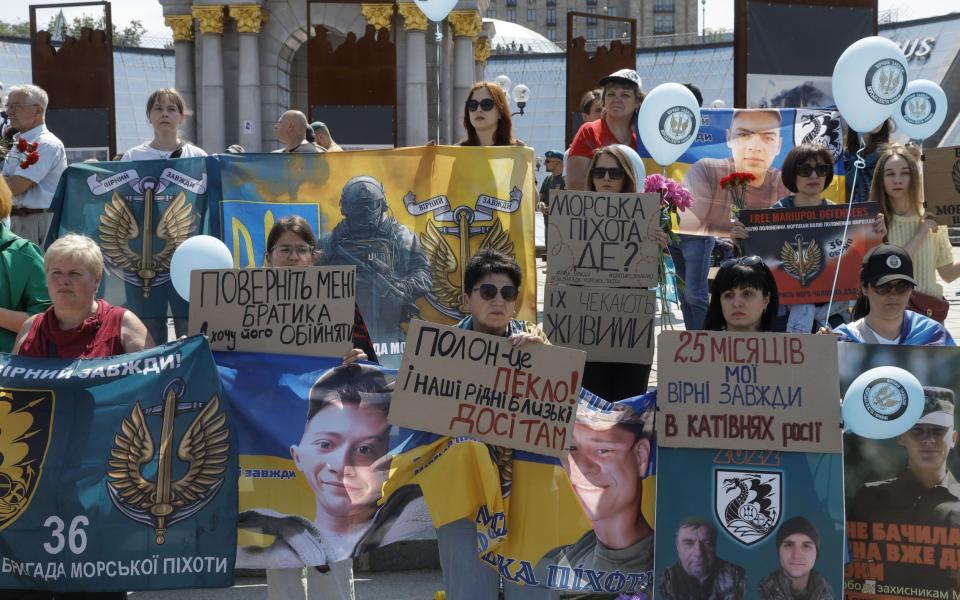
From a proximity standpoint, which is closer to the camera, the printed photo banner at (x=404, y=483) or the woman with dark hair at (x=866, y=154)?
the printed photo banner at (x=404, y=483)

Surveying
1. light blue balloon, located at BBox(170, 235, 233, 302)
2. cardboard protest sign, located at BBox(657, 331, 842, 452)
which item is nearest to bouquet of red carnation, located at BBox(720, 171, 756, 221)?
cardboard protest sign, located at BBox(657, 331, 842, 452)

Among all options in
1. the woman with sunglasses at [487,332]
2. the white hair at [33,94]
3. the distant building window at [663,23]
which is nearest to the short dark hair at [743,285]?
the woman with sunglasses at [487,332]

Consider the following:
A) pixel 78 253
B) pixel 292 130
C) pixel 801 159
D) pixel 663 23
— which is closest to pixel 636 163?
pixel 801 159

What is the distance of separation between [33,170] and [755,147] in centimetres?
466

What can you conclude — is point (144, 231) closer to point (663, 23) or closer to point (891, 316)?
point (891, 316)

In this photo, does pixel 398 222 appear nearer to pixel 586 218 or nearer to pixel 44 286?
pixel 586 218

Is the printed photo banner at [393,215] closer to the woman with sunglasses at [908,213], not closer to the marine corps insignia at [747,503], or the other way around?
the woman with sunglasses at [908,213]

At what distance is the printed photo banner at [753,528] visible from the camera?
423 cm

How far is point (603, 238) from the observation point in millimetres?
5691

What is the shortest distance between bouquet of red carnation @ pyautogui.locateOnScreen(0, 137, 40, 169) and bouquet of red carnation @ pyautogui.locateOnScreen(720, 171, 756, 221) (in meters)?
4.18

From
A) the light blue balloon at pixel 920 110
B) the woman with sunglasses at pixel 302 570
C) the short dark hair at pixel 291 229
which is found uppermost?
the light blue balloon at pixel 920 110

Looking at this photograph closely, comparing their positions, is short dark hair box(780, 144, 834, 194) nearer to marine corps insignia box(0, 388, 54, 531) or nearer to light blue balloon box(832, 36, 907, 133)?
light blue balloon box(832, 36, 907, 133)

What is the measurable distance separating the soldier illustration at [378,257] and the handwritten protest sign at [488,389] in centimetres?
281

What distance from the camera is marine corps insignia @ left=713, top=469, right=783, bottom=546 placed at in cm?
426
